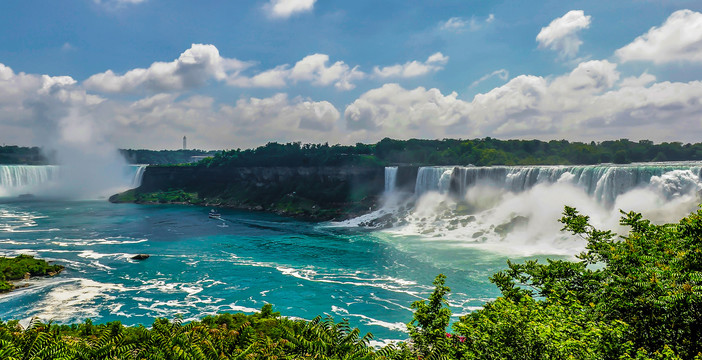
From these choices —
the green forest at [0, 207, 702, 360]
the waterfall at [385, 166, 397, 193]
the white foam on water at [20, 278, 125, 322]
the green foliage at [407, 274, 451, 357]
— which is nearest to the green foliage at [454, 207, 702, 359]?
the green forest at [0, 207, 702, 360]

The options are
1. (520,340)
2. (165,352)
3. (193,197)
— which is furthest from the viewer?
(193,197)

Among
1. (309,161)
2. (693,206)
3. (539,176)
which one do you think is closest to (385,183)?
(309,161)

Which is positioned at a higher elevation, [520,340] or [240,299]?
[520,340]

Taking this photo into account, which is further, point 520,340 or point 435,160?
point 435,160

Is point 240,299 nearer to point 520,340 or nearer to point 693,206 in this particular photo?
point 520,340

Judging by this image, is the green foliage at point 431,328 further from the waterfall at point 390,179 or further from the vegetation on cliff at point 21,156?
the vegetation on cliff at point 21,156

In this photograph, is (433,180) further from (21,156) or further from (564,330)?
(21,156)
